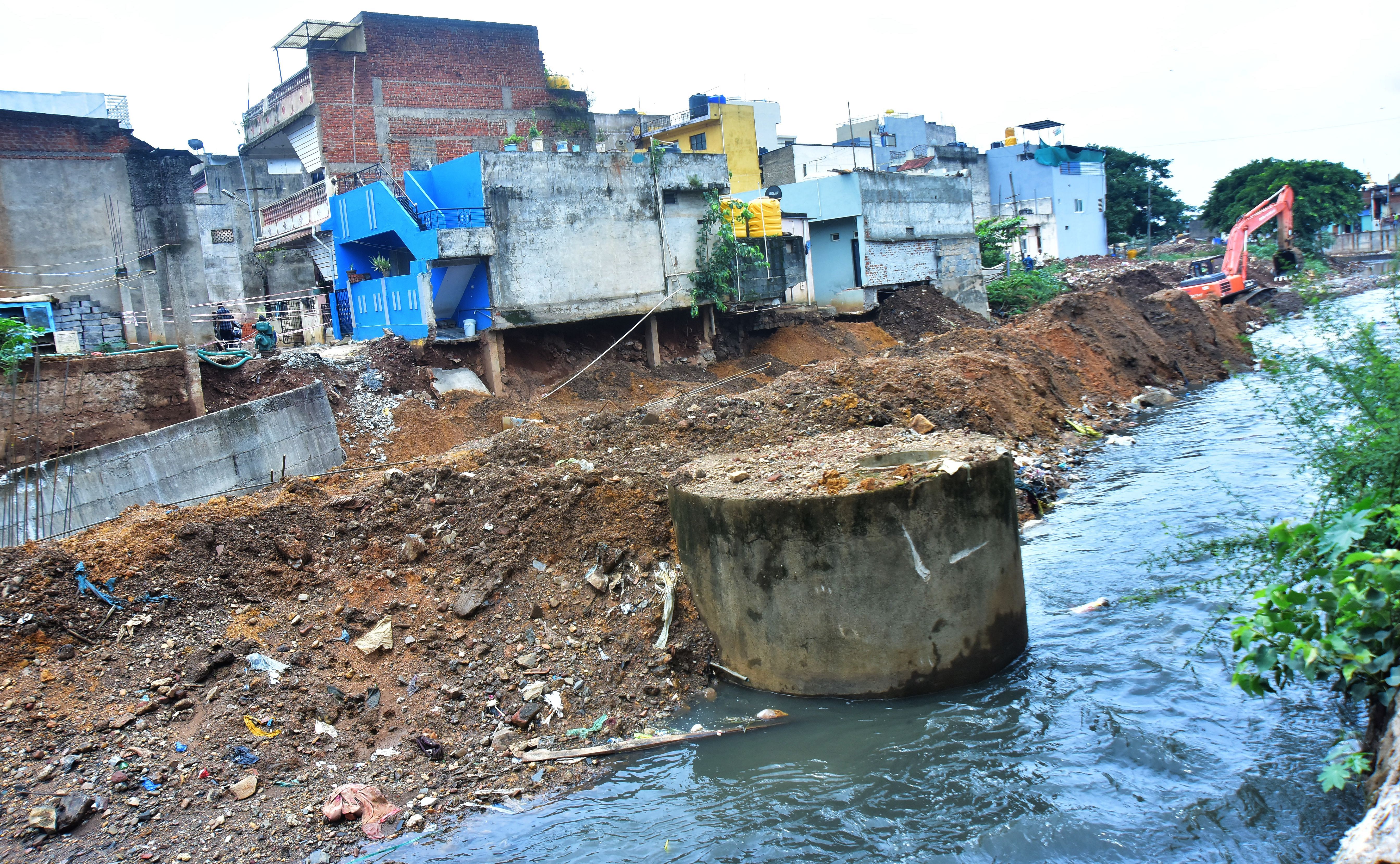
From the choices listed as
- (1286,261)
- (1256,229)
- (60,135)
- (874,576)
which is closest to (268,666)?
(874,576)

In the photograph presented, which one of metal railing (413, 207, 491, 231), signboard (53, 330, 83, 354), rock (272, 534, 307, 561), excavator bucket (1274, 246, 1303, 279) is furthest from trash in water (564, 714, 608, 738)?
excavator bucket (1274, 246, 1303, 279)

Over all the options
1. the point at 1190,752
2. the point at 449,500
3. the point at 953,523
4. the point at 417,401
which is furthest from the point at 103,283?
the point at 1190,752

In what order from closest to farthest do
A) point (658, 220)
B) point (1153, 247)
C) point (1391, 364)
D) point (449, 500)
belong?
point (1391, 364) → point (449, 500) → point (658, 220) → point (1153, 247)

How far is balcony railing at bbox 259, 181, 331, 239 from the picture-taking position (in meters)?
23.7

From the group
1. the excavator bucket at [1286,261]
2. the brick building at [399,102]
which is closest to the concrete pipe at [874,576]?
the brick building at [399,102]

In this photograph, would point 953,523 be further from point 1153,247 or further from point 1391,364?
point 1153,247

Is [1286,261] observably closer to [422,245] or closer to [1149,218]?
[1149,218]

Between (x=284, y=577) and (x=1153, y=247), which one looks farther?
(x=1153, y=247)

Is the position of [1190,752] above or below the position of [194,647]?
below

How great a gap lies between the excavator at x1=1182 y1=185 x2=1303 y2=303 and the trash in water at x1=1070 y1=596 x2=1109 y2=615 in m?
23.5

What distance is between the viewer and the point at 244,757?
7.05 m

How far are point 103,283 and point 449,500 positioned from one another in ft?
54.9

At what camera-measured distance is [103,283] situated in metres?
21.4

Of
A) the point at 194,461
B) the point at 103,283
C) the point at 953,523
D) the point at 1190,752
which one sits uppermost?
the point at 103,283
